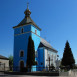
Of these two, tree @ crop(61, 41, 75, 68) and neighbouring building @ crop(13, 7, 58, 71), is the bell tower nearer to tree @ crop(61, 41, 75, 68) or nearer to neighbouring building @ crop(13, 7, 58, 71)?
neighbouring building @ crop(13, 7, 58, 71)

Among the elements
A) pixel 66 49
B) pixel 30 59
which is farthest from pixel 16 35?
pixel 66 49

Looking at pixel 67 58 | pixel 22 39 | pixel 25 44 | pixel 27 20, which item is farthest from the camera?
pixel 27 20

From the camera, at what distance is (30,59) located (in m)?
26.0

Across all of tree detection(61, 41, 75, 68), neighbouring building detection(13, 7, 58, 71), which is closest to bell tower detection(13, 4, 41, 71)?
neighbouring building detection(13, 7, 58, 71)

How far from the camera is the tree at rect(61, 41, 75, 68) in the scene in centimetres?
3106

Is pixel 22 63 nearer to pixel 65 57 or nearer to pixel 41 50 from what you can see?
pixel 41 50

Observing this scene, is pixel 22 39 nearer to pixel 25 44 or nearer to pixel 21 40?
pixel 21 40

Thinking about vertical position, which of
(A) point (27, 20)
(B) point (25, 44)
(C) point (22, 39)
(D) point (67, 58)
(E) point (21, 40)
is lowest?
(D) point (67, 58)

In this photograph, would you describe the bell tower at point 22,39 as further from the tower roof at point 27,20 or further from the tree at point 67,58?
the tree at point 67,58

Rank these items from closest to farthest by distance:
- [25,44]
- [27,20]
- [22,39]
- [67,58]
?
[25,44], [67,58], [22,39], [27,20]

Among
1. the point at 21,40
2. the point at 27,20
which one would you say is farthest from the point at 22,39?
the point at 27,20

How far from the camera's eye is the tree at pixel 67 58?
3106 centimetres

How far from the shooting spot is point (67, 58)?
1230 inches

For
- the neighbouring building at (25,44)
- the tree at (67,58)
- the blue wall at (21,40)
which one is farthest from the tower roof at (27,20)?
the tree at (67,58)
